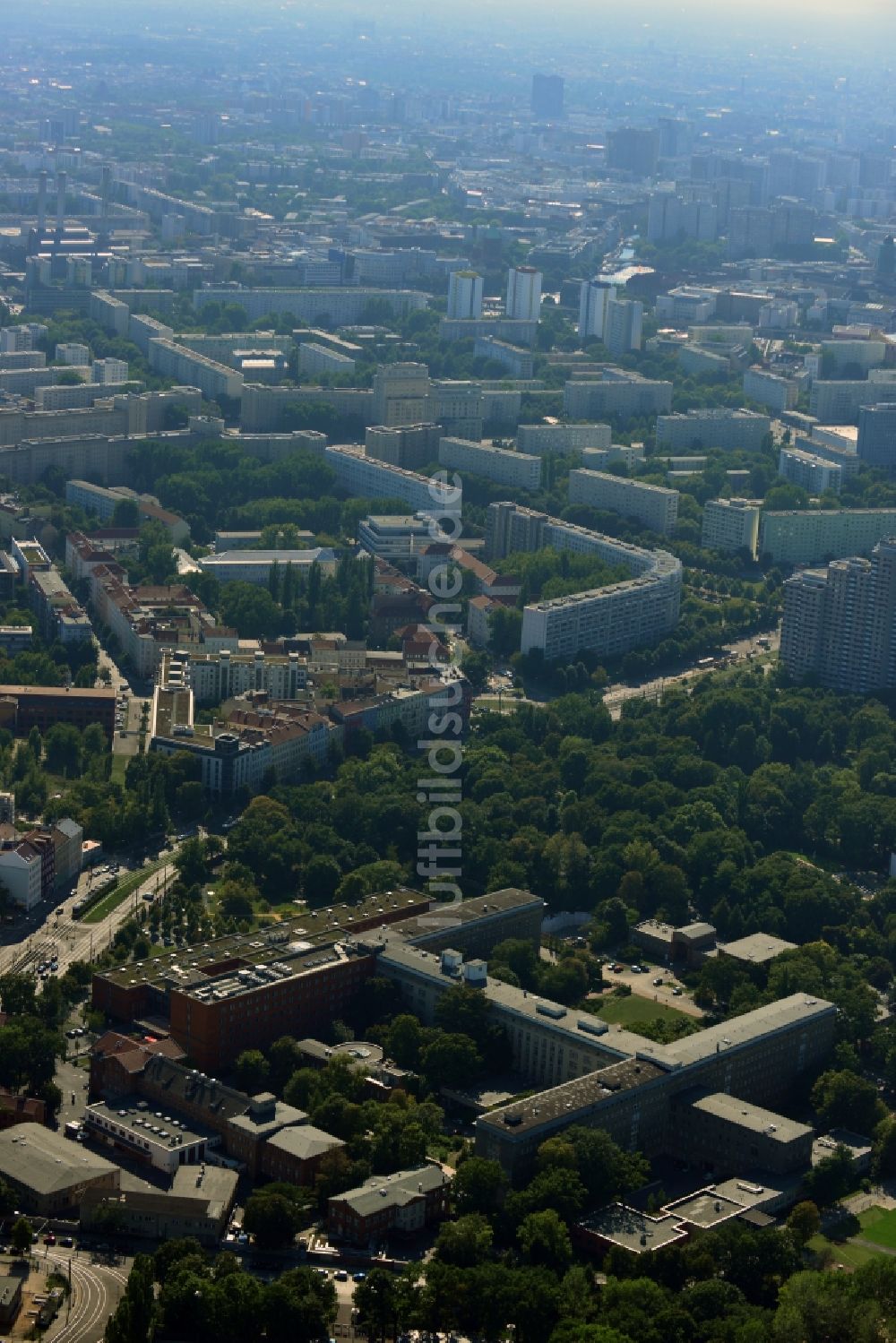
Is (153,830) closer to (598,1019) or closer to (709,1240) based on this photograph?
(598,1019)

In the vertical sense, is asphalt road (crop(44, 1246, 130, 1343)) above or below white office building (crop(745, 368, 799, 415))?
above

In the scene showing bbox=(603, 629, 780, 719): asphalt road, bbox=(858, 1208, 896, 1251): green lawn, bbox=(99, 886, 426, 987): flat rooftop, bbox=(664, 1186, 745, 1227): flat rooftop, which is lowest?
bbox=(603, 629, 780, 719): asphalt road

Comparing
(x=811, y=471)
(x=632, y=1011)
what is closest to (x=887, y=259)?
(x=811, y=471)

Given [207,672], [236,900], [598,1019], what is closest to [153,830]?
[236,900]

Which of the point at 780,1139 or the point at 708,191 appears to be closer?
the point at 780,1139

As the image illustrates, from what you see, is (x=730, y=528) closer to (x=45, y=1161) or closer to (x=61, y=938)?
(x=61, y=938)

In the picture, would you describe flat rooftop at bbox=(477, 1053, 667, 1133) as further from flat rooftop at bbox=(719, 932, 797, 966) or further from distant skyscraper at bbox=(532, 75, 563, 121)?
distant skyscraper at bbox=(532, 75, 563, 121)

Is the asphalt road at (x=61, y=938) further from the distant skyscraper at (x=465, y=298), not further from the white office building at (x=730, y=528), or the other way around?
the distant skyscraper at (x=465, y=298)

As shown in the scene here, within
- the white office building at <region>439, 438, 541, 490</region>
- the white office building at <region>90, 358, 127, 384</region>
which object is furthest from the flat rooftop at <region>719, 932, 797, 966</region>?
the white office building at <region>90, 358, 127, 384</region>
